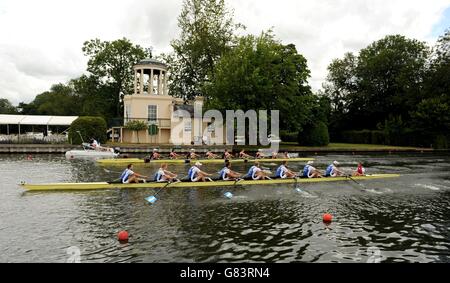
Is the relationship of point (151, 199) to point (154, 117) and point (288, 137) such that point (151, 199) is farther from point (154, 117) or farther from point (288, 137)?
point (288, 137)

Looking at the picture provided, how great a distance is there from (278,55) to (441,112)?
2874cm

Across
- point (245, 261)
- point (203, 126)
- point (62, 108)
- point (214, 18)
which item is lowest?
point (245, 261)

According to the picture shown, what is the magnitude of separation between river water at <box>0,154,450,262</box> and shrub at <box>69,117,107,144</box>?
27.0 m

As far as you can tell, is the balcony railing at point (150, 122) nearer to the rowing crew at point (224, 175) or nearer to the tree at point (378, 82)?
the rowing crew at point (224, 175)

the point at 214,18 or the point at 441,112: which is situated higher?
the point at 214,18

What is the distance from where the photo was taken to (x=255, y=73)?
167 ft

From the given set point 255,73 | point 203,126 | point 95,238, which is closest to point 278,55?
point 255,73

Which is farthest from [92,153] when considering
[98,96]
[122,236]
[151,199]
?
[98,96]

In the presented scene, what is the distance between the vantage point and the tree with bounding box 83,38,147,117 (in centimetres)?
7262

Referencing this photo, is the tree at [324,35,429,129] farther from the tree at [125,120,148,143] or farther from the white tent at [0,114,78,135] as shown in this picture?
the white tent at [0,114,78,135]

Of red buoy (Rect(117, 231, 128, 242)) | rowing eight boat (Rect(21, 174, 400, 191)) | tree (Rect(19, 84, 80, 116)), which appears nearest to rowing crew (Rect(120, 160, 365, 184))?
rowing eight boat (Rect(21, 174, 400, 191))
